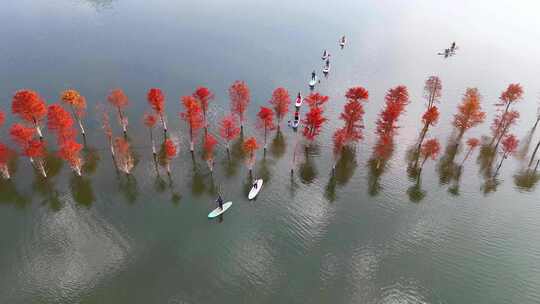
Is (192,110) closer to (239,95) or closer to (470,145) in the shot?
(239,95)

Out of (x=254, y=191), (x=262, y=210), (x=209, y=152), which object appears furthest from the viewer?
(x=209, y=152)

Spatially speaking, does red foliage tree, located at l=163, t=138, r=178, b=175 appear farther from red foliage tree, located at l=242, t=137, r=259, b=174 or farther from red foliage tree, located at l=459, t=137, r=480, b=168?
red foliage tree, located at l=459, t=137, r=480, b=168

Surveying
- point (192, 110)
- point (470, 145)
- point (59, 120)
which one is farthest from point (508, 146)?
point (59, 120)

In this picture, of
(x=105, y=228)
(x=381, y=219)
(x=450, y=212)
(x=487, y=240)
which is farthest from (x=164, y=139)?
(x=487, y=240)

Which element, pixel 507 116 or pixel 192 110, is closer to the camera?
pixel 192 110

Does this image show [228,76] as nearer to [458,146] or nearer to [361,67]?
[361,67]

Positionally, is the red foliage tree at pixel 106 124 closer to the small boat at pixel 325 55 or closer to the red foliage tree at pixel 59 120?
the red foliage tree at pixel 59 120
